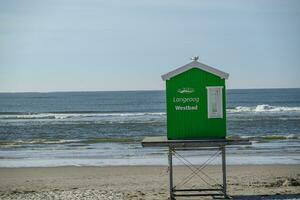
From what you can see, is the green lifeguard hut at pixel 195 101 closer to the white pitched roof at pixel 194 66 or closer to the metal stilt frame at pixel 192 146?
the white pitched roof at pixel 194 66

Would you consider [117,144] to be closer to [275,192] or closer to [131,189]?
[131,189]

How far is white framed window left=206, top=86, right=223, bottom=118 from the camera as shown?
13461 mm

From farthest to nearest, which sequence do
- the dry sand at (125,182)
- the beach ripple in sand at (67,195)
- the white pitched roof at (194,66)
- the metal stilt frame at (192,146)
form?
1. the dry sand at (125,182)
2. the beach ripple in sand at (67,195)
3. the white pitched roof at (194,66)
4. the metal stilt frame at (192,146)

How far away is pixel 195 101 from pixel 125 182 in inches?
199

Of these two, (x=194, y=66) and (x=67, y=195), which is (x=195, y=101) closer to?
(x=194, y=66)

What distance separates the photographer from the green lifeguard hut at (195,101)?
13.5m

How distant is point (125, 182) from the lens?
17.4m

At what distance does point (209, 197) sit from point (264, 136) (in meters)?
20.0

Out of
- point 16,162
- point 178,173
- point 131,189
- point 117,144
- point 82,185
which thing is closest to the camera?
Result: point 131,189

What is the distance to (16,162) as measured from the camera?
23375 mm

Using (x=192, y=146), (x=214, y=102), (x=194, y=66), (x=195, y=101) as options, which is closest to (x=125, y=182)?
(x=192, y=146)

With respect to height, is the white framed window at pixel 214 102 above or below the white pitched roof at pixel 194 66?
below

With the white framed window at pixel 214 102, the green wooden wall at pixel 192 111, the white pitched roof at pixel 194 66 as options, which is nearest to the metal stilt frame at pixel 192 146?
the green wooden wall at pixel 192 111

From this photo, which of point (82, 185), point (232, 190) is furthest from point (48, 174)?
point (232, 190)
